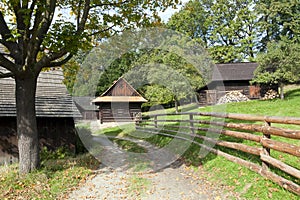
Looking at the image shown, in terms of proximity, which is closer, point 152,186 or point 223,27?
point 152,186

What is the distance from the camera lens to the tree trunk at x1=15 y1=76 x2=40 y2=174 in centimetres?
754

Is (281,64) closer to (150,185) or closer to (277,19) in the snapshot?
(150,185)

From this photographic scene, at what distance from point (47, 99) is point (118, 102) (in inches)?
775

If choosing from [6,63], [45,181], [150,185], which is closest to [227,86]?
[150,185]

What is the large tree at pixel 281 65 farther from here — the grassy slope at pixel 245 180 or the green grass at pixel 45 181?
the green grass at pixel 45 181

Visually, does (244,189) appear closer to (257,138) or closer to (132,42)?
(257,138)

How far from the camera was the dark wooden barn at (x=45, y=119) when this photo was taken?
10641 millimetres

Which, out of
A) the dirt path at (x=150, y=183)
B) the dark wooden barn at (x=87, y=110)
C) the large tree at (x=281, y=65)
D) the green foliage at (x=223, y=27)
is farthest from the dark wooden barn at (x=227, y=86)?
the dirt path at (x=150, y=183)

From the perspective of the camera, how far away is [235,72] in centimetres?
3341

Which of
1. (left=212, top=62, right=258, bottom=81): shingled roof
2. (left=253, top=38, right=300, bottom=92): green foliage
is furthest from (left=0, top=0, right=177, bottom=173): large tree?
(left=212, top=62, right=258, bottom=81): shingled roof

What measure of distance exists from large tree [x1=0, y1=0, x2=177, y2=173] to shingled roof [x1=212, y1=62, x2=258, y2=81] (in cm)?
2505

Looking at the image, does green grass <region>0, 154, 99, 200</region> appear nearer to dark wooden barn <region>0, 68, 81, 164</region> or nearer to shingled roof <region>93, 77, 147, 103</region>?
dark wooden barn <region>0, 68, 81, 164</region>

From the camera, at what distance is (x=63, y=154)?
35.5 feet

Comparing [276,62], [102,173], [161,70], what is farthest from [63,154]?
[276,62]
